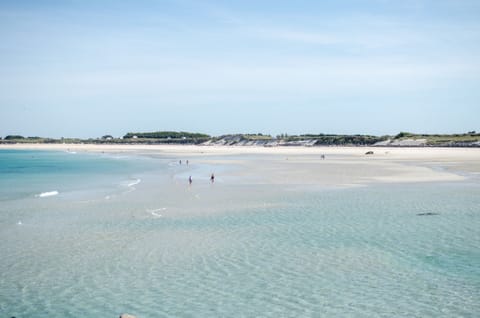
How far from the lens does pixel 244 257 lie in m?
14.4

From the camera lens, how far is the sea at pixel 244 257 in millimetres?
10656

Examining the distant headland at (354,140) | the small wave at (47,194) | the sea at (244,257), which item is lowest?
the sea at (244,257)

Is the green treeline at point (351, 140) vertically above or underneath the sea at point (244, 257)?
above

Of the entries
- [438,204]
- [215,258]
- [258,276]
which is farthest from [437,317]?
[438,204]

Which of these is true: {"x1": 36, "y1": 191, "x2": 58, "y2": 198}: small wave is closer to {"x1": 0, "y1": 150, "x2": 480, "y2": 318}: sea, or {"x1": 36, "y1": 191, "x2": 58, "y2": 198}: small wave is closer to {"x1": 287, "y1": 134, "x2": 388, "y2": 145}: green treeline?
{"x1": 0, "y1": 150, "x2": 480, "y2": 318}: sea

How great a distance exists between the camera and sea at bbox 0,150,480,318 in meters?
10.7

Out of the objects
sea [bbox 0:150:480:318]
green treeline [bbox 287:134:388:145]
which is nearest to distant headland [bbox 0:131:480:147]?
green treeline [bbox 287:134:388:145]

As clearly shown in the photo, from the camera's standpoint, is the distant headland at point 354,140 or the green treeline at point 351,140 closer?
the distant headland at point 354,140

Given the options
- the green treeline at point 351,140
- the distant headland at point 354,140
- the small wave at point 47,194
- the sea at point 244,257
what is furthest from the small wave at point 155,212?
the green treeline at point 351,140

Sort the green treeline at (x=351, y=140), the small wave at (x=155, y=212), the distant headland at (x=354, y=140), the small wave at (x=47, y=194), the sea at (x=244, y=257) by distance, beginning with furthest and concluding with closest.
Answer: the green treeline at (x=351, y=140) → the distant headland at (x=354, y=140) → the small wave at (x=47, y=194) → the small wave at (x=155, y=212) → the sea at (x=244, y=257)

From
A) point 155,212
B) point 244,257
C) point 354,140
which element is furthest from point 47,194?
point 354,140

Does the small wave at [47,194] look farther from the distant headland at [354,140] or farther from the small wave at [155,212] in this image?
the distant headland at [354,140]

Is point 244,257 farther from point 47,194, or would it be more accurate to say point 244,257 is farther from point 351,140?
point 351,140

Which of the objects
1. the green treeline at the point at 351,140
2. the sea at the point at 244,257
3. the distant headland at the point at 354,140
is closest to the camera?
the sea at the point at 244,257
